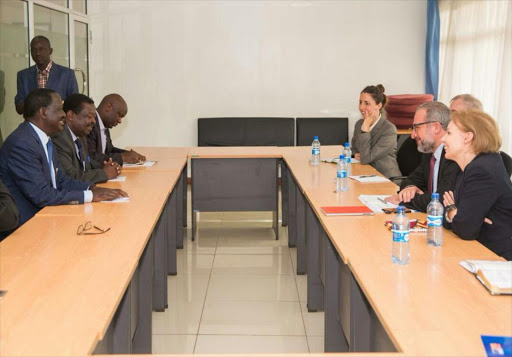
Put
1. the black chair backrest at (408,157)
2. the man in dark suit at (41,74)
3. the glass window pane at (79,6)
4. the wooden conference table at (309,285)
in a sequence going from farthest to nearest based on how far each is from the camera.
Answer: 1. the glass window pane at (79,6)
2. the man in dark suit at (41,74)
3. the black chair backrest at (408,157)
4. the wooden conference table at (309,285)

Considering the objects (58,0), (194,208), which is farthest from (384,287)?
(58,0)

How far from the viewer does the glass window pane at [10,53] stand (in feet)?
23.0

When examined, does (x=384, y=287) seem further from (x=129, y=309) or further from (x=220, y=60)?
(x=220, y=60)

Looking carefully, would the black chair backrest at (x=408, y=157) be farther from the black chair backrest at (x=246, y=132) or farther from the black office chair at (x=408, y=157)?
the black chair backrest at (x=246, y=132)

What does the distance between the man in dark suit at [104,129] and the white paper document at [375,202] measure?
7.73ft

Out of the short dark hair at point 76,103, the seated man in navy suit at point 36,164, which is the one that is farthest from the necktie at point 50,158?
the short dark hair at point 76,103

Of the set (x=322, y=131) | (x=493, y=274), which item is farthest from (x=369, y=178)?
(x=322, y=131)

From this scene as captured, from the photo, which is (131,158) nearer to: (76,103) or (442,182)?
(76,103)

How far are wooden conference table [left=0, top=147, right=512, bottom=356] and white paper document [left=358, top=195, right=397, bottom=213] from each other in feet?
0.43

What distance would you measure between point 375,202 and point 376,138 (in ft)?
6.55

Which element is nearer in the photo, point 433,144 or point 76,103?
point 433,144

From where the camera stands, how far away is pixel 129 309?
3.11 m

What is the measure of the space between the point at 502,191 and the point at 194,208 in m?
4.01

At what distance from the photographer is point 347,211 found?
13.1 feet
